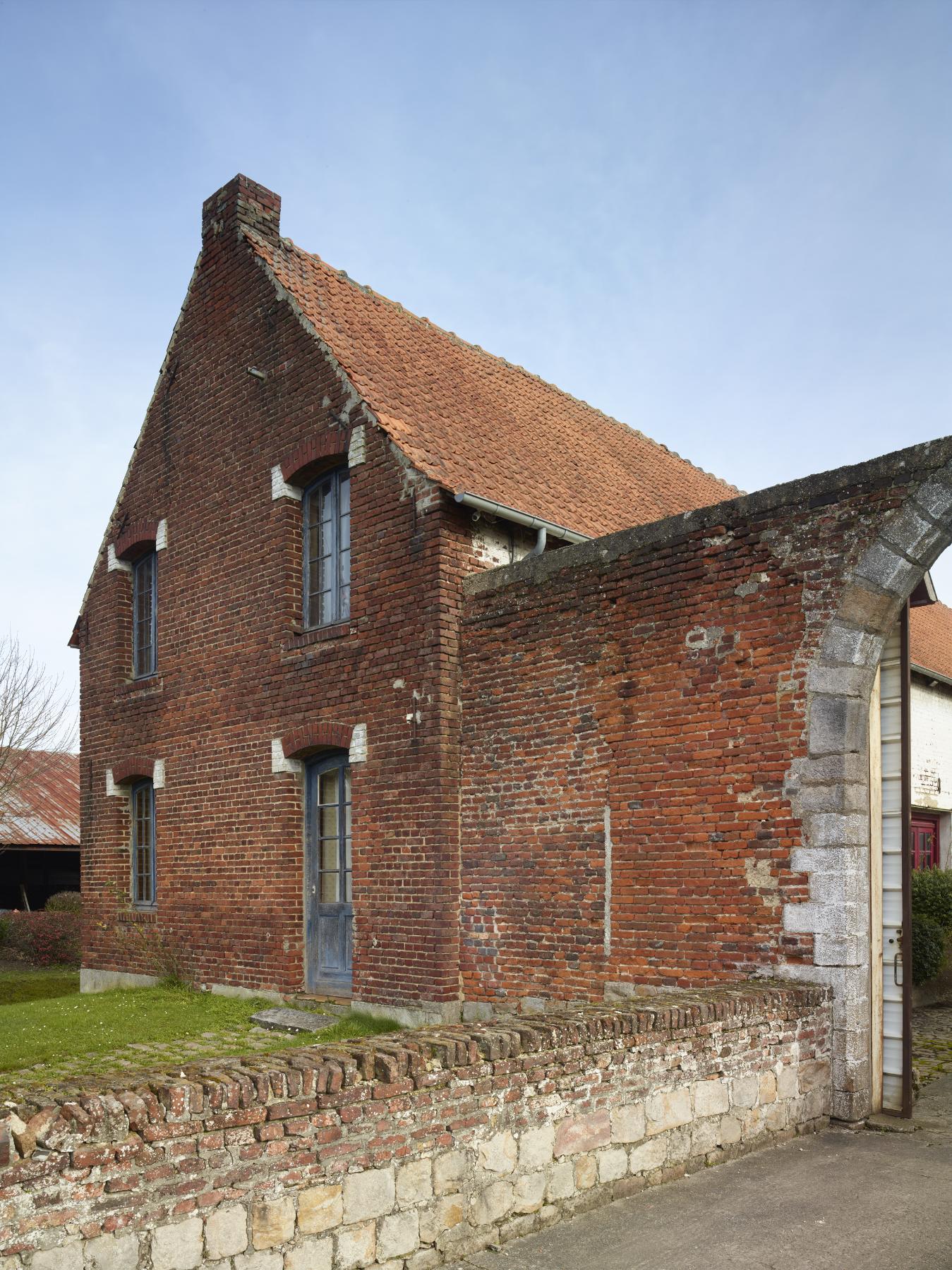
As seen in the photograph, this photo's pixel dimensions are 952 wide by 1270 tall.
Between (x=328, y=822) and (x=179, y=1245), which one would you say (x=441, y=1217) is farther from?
(x=328, y=822)

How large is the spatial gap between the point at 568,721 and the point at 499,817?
117cm

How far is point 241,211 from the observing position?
44.0ft

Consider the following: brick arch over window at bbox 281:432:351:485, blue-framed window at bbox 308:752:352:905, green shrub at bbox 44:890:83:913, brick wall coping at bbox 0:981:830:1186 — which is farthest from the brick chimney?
green shrub at bbox 44:890:83:913

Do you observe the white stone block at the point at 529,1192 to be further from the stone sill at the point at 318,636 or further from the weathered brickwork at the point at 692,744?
the stone sill at the point at 318,636

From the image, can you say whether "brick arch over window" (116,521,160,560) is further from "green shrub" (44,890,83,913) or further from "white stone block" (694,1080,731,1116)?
"white stone block" (694,1080,731,1116)

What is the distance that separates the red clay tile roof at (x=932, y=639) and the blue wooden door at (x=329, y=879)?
28.3 feet

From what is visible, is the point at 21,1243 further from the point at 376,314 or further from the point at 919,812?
the point at 919,812

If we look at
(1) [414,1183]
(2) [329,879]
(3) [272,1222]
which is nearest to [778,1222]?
(1) [414,1183]

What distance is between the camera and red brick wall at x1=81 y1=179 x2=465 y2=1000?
401 inches

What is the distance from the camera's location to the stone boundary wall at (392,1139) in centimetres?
370

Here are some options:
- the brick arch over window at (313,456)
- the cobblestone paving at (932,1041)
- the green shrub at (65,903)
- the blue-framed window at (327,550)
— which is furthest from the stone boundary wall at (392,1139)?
the green shrub at (65,903)

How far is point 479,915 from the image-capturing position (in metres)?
9.77

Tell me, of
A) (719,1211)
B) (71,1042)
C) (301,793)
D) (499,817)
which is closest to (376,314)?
(301,793)

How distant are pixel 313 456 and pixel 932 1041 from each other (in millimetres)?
8505
